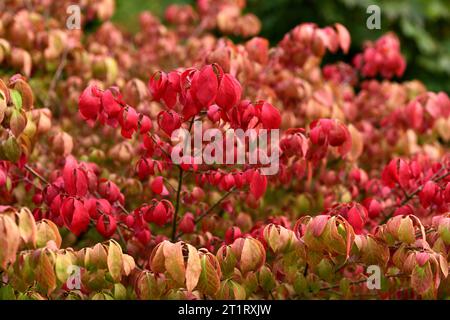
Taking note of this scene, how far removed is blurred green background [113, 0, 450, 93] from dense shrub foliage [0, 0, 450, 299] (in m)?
2.18

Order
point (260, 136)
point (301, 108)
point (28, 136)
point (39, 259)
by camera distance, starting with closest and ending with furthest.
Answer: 1. point (39, 259)
2. point (28, 136)
3. point (260, 136)
4. point (301, 108)

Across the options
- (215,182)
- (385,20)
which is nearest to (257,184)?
(215,182)

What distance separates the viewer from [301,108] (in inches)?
139

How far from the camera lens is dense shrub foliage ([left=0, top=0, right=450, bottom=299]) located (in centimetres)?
207

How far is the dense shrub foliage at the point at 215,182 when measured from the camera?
2.07 m

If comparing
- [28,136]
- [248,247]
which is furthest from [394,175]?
[28,136]

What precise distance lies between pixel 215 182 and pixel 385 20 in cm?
454

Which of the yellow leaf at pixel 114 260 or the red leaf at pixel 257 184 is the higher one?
the red leaf at pixel 257 184

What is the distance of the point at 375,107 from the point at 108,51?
1673mm

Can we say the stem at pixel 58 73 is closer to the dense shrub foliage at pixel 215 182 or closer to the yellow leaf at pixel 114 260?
the dense shrub foliage at pixel 215 182

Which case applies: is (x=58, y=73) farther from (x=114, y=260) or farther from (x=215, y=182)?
(x=114, y=260)

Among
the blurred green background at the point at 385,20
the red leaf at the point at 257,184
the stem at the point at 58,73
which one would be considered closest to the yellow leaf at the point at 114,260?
the red leaf at the point at 257,184

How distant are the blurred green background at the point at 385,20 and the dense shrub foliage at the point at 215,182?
2.18 meters
